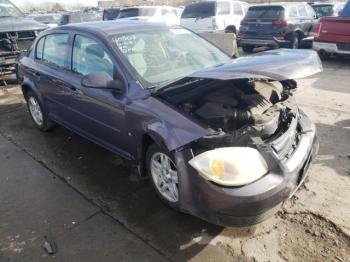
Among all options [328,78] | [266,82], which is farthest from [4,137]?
[328,78]

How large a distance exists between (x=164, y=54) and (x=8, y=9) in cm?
778

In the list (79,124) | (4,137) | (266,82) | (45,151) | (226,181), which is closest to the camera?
(226,181)

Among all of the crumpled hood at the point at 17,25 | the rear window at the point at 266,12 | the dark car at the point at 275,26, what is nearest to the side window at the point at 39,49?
the crumpled hood at the point at 17,25

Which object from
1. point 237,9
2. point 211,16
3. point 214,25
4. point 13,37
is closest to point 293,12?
point 214,25

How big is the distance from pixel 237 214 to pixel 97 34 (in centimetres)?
247

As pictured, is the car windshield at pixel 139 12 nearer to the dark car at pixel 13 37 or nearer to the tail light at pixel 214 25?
the tail light at pixel 214 25

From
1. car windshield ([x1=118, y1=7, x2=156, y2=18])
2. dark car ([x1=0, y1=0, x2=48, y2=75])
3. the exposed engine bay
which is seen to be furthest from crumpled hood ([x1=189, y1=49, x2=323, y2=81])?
car windshield ([x1=118, y1=7, x2=156, y2=18])

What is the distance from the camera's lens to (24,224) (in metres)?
3.36

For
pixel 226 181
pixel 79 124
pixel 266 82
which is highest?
pixel 266 82

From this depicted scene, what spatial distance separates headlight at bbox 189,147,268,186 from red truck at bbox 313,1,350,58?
7671 millimetres

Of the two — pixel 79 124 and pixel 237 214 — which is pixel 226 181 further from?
pixel 79 124

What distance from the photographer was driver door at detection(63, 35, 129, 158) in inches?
144

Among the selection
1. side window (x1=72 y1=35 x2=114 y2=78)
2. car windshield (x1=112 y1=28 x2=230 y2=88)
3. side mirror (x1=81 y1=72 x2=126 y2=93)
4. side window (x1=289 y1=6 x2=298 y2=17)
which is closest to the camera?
side mirror (x1=81 y1=72 x2=126 y2=93)

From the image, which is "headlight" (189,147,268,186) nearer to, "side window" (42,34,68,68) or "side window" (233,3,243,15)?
"side window" (42,34,68,68)
